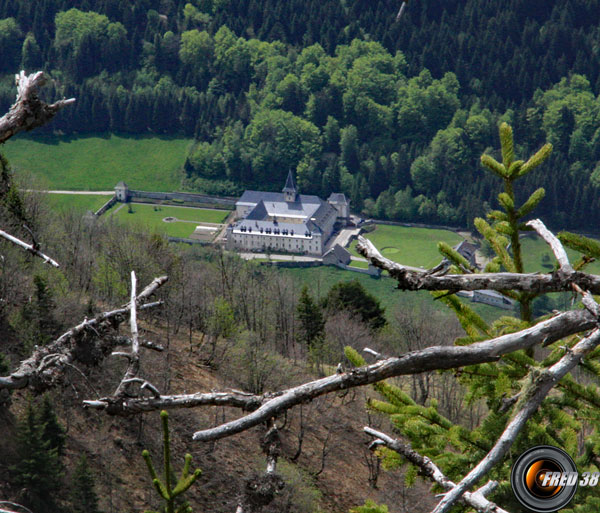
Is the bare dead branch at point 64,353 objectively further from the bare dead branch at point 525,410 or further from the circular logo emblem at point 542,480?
the circular logo emblem at point 542,480

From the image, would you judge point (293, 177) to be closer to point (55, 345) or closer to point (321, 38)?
point (321, 38)

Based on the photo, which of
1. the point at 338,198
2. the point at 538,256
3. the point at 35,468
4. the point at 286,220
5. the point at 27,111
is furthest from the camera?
the point at 338,198

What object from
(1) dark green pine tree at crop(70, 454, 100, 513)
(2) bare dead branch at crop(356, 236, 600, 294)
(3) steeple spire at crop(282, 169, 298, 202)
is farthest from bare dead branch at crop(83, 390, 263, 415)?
(3) steeple spire at crop(282, 169, 298, 202)

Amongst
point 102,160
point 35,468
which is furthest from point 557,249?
point 102,160

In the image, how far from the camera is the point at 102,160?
450ft

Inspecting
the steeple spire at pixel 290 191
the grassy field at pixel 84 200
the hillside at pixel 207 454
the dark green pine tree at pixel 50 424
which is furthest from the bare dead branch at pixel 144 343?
the steeple spire at pixel 290 191

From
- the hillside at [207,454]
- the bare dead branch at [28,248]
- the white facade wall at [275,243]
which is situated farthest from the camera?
the white facade wall at [275,243]

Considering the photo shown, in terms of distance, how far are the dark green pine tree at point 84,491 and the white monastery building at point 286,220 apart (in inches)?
3632

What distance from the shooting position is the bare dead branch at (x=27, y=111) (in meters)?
5.44

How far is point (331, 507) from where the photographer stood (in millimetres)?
32125

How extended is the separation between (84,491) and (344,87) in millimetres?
147124

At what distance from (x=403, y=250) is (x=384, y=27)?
75501 millimetres

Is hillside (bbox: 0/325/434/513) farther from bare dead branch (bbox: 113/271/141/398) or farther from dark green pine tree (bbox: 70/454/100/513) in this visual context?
bare dead branch (bbox: 113/271/141/398)

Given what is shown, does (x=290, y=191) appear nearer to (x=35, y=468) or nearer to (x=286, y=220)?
(x=286, y=220)
